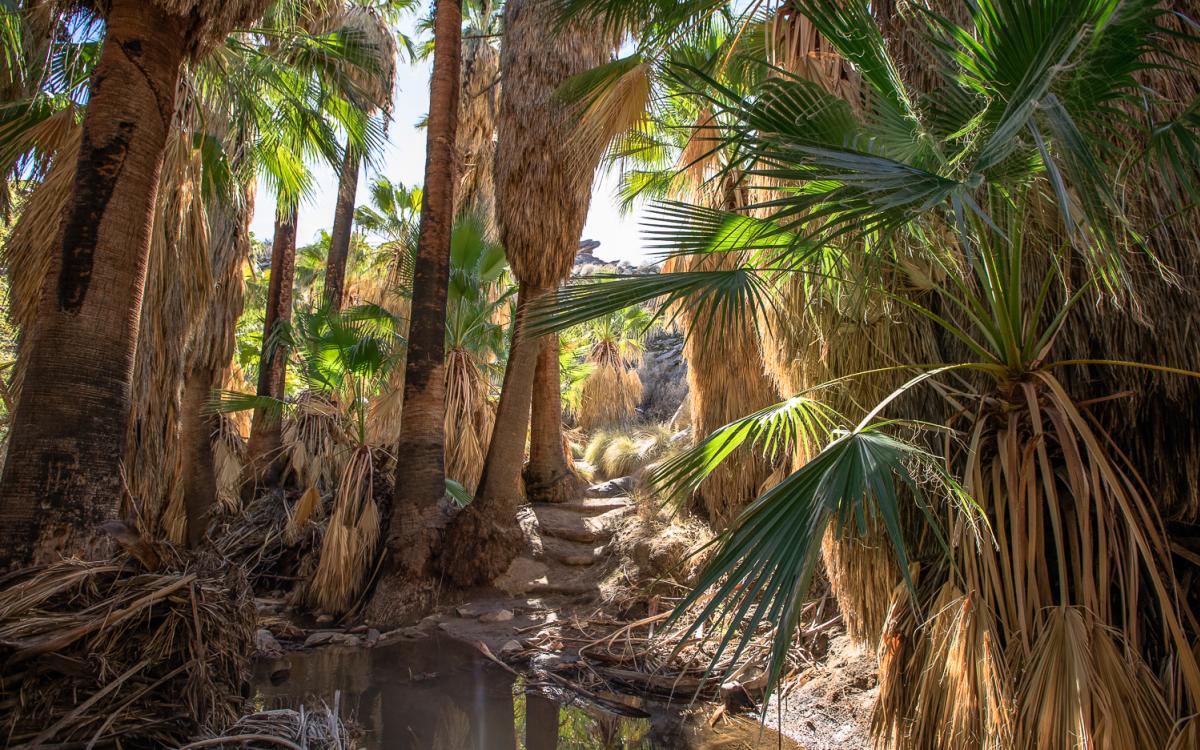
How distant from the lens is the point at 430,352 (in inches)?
300

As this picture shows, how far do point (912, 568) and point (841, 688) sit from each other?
160cm

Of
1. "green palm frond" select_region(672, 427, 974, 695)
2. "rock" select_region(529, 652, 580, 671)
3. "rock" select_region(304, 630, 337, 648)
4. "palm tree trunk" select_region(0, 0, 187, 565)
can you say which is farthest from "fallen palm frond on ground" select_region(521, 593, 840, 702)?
"palm tree trunk" select_region(0, 0, 187, 565)

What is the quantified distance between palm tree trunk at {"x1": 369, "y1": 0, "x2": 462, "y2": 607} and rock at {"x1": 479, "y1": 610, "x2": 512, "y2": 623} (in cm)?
84

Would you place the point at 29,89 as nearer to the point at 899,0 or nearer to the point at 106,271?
the point at 106,271

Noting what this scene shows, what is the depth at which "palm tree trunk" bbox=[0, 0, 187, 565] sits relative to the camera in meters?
3.48

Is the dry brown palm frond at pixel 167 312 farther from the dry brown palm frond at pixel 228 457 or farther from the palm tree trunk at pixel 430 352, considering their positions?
the dry brown palm frond at pixel 228 457

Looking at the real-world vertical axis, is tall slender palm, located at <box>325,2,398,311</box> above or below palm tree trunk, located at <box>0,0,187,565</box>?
above

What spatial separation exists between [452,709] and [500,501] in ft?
9.96

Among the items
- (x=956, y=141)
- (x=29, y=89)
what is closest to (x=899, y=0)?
(x=956, y=141)

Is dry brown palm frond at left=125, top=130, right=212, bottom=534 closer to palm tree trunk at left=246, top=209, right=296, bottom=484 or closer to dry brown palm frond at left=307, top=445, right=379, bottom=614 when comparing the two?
dry brown palm frond at left=307, top=445, right=379, bottom=614

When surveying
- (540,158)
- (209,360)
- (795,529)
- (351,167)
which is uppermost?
(351,167)

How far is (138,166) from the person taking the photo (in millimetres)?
3934

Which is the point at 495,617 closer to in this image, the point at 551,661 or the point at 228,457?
the point at 551,661

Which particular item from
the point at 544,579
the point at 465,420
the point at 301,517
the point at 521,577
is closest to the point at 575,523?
the point at 544,579
